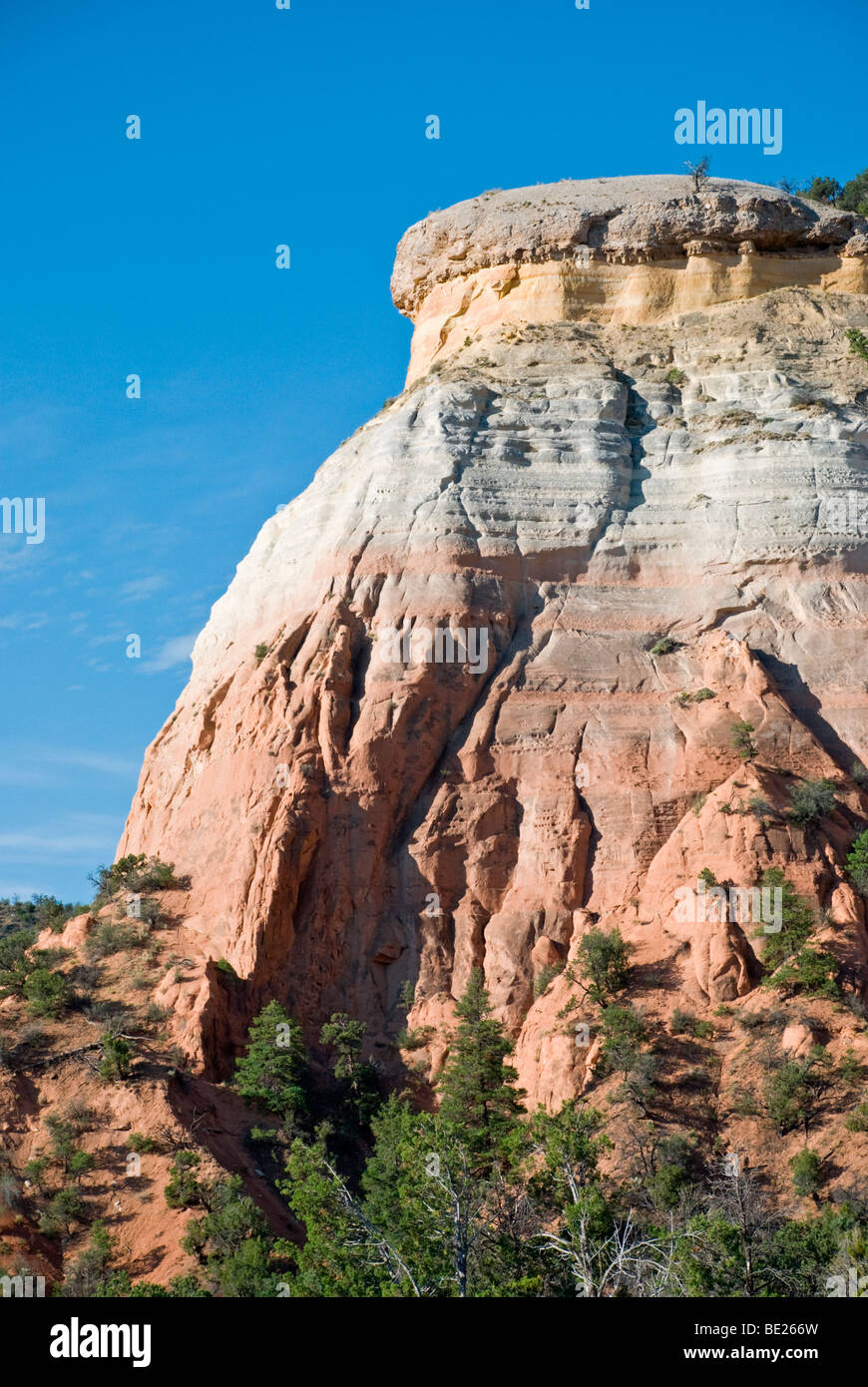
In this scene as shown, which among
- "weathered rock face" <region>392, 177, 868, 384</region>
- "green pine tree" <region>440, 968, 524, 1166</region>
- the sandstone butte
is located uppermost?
"weathered rock face" <region>392, 177, 868, 384</region>

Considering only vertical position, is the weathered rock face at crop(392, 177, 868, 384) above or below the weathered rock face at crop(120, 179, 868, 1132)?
above

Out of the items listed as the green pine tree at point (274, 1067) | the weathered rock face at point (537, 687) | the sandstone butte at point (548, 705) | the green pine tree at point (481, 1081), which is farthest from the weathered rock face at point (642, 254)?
the green pine tree at point (274, 1067)

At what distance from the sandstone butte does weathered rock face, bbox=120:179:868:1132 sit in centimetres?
8

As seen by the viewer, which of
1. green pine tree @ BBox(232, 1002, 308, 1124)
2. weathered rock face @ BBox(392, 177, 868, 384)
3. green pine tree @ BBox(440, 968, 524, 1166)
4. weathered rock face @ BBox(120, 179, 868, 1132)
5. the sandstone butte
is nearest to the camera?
green pine tree @ BBox(440, 968, 524, 1166)

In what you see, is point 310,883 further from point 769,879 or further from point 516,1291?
point 516,1291

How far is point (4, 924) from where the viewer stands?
6519 cm

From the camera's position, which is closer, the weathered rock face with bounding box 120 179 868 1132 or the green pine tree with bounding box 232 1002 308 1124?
the green pine tree with bounding box 232 1002 308 1124

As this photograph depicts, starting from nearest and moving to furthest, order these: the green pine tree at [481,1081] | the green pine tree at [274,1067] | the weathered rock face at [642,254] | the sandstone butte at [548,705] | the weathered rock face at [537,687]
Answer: the green pine tree at [481,1081] → the green pine tree at [274,1067] → the sandstone butte at [548,705] → the weathered rock face at [537,687] → the weathered rock face at [642,254]

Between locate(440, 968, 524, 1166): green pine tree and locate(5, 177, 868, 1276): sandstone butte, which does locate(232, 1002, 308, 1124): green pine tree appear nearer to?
locate(5, 177, 868, 1276): sandstone butte

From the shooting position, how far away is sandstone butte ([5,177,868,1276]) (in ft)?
118

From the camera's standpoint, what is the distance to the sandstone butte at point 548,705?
118ft

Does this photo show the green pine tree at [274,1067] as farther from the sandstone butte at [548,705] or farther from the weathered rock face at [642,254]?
the weathered rock face at [642,254]

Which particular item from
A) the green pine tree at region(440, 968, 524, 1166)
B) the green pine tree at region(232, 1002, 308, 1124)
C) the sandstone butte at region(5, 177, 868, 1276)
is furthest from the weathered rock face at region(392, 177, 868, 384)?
the green pine tree at region(232, 1002, 308, 1124)

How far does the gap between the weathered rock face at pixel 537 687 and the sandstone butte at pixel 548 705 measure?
8 cm
